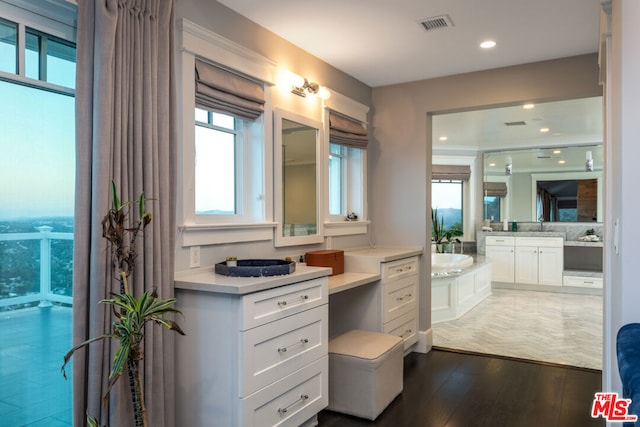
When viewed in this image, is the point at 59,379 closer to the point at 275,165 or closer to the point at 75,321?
the point at 75,321

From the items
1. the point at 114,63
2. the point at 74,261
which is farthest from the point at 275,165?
the point at 74,261

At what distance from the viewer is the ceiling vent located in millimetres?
2840

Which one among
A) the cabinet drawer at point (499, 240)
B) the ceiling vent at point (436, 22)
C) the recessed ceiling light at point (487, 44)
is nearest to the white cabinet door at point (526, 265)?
the cabinet drawer at point (499, 240)

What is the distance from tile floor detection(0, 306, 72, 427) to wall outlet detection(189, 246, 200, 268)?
64cm

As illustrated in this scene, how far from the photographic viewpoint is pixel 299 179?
329 cm

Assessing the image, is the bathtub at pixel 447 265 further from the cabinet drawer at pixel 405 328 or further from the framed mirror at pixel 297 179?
the framed mirror at pixel 297 179

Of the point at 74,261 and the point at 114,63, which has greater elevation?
the point at 114,63

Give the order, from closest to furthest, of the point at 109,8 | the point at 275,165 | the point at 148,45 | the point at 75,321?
1. the point at 75,321
2. the point at 109,8
3. the point at 148,45
4. the point at 275,165

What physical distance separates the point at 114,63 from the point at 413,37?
2.04 meters

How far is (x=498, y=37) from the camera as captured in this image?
315 centimetres

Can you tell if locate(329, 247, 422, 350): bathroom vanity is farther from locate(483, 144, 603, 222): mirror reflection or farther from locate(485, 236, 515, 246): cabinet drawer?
locate(483, 144, 603, 222): mirror reflection

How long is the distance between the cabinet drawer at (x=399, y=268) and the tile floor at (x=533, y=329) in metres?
0.91

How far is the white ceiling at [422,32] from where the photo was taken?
268cm

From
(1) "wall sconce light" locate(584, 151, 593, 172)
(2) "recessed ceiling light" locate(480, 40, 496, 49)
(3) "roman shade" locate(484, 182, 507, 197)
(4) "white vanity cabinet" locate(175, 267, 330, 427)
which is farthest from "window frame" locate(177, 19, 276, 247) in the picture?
(1) "wall sconce light" locate(584, 151, 593, 172)
